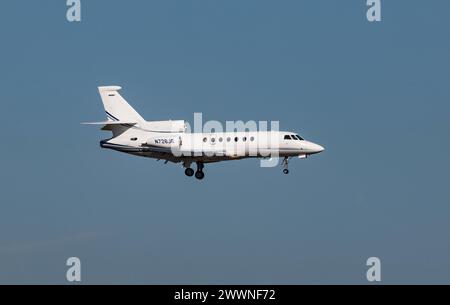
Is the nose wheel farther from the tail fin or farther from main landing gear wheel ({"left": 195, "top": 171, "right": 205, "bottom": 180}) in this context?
the tail fin

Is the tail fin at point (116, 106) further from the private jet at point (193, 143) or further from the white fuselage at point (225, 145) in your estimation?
the white fuselage at point (225, 145)

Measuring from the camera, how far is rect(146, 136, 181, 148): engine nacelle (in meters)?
108

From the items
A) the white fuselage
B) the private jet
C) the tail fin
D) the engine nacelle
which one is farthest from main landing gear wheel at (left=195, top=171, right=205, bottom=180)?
the tail fin

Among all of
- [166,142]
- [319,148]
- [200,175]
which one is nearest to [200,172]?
[200,175]

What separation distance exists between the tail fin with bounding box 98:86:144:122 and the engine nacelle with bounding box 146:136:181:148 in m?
3.61

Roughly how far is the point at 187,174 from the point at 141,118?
20.0ft

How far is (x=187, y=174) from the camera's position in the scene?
362ft

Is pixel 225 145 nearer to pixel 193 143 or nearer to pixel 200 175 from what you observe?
pixel 193 143

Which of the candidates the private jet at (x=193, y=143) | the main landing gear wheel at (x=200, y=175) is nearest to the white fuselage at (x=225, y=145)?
the private jet at (x=193, y=143)

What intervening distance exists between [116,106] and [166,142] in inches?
285

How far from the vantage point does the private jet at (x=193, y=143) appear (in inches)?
4210

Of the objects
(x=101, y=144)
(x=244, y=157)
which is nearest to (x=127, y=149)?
(x=101, y=144)
